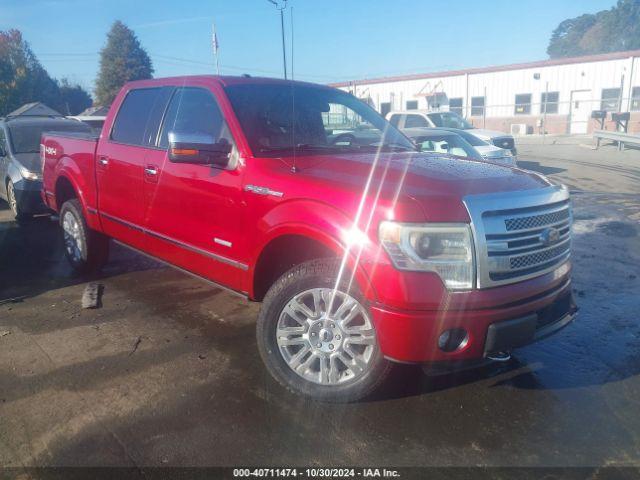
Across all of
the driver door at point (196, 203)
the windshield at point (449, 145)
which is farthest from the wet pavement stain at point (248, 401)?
the windshield at point (449, 145)

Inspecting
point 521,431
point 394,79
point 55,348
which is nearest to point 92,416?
point 55,348

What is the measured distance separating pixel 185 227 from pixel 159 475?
191 centimetres

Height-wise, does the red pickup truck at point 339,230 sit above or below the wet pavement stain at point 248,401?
above

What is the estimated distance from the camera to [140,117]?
4.62 metres

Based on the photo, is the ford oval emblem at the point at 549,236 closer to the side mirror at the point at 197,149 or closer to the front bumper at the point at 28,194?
the side mirror at the point at 197,149

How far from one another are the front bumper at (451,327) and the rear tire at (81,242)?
12.8 ft

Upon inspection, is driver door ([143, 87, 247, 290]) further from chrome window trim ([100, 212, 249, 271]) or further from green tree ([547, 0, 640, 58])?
green tree ([547, 0, 640, 58])

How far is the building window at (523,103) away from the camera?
30.4 m

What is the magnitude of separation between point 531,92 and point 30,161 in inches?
Result: 1139

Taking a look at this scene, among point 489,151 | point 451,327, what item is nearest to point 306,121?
point 451,327

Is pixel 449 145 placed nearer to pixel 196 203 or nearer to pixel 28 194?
pixel 28 194

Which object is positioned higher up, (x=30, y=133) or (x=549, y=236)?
(x=30, y=133)

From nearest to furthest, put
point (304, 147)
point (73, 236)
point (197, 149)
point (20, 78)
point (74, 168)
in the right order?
point (197, 149), point (304, 147), point (74, 168), point (73, 236), point (20, 78)

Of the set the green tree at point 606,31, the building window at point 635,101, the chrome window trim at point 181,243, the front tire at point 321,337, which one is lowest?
the front tire at point 321,337
